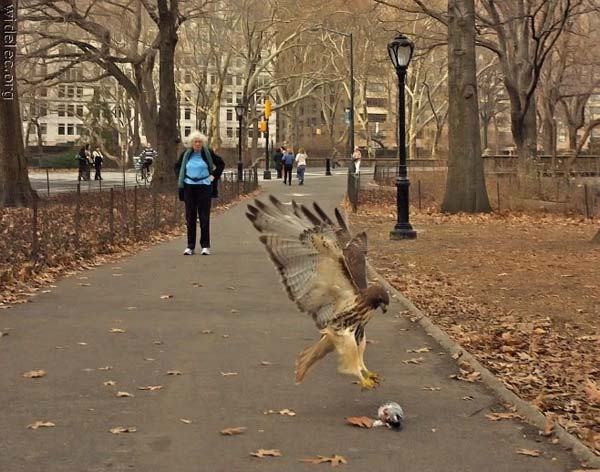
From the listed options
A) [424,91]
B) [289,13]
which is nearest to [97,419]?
[289,13]

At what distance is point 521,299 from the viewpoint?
10305 millimetres

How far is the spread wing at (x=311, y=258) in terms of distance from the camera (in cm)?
541

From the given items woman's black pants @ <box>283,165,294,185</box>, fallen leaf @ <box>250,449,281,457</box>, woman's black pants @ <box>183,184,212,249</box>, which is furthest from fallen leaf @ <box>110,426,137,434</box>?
woman's black pants @ <box>283,165,294,185</box>

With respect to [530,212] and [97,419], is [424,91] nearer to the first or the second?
[530,212]

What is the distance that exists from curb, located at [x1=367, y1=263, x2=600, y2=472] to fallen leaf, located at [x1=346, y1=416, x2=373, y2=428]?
1.04 meters

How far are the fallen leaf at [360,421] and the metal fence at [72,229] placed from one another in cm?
626

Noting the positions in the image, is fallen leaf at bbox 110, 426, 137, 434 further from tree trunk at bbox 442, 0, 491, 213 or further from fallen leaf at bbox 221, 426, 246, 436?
tree trunk at bbox 442, 0, 491, 213

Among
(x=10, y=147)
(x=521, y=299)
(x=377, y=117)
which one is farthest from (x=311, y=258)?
(x=377, y=117)

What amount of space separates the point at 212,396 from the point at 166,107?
24493 mm

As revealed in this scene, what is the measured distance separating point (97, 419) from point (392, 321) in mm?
4298

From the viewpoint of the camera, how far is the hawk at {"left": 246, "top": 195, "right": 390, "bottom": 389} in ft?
17.7

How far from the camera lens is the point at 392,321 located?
925 centimetres

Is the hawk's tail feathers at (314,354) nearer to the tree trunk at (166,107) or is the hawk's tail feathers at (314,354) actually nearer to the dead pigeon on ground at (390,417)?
the dead pigeon on ground at (390,417)

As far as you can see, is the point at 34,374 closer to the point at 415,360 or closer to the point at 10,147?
the point at 415,360
